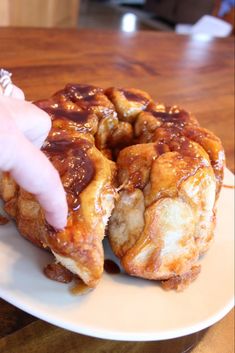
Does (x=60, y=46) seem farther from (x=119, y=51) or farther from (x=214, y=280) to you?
(x=214, y=280)

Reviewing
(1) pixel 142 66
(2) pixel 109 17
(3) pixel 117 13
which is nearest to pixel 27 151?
(1) pixel 142 66

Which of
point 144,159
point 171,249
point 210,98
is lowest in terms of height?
point 210,98

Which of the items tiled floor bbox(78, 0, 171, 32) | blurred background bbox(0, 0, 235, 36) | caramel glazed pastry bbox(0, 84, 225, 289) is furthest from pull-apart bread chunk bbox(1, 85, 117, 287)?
tiled floor bbox(78, 0, 171, 32)

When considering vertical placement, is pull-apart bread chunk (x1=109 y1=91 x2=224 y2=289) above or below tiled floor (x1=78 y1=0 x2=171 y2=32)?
above

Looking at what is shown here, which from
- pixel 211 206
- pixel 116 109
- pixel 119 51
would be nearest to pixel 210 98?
pixel 119 51

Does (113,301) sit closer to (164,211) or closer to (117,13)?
(164,211)

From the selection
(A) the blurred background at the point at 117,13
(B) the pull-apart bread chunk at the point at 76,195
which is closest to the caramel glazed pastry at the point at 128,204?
(B) the pull-apart bread chunk at the point at 76,195

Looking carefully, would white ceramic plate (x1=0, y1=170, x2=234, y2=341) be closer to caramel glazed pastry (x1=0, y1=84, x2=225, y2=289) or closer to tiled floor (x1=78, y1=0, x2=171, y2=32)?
caramel glazed pastry (x1=0, y1=84, x2=225, y2=289)
